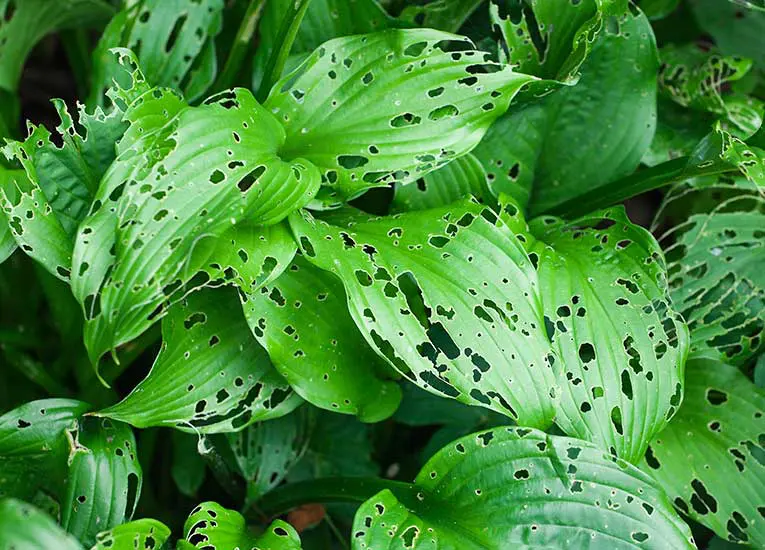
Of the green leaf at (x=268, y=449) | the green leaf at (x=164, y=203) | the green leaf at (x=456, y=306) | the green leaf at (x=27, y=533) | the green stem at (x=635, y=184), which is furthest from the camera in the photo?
the green leaf at (x=268, y=449)

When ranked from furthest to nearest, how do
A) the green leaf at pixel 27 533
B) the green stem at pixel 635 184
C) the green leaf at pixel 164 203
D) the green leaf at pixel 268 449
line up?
the green leaf at pixel 268 449 → the green stem at pixel 635 184 → the green leaf at pixel 164 203 → the green leaf at pixel 27 533

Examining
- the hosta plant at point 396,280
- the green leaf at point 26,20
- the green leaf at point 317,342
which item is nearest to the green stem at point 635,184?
the hosta plant at point 396,280

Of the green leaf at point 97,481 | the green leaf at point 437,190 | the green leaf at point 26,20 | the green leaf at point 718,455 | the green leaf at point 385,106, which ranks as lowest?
the green leaf at point 718,455

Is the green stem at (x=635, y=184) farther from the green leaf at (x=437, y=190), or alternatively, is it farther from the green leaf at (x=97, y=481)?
the green leaf at (x=97, y=481)

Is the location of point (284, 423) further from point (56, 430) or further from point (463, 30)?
point (463, 30)

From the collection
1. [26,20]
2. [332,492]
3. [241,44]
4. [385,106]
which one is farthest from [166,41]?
[332,492]

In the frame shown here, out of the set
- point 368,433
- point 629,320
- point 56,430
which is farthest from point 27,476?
point 629,320

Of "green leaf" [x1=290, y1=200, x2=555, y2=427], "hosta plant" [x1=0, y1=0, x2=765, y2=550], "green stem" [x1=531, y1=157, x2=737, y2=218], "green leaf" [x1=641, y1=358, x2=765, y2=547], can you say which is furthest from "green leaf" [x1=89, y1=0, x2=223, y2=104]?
"green leaf" [x1=641, y1=358, x2=765, y2=547]
